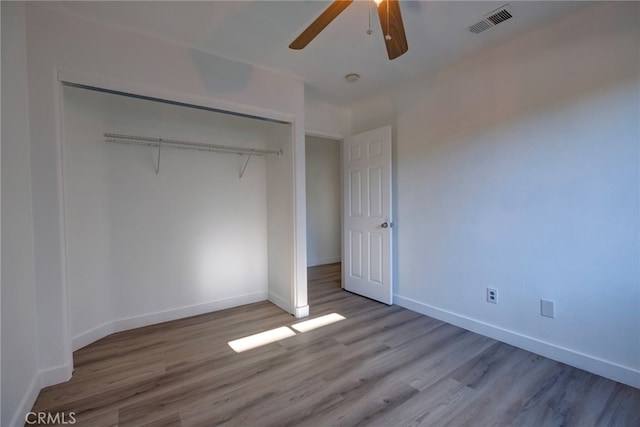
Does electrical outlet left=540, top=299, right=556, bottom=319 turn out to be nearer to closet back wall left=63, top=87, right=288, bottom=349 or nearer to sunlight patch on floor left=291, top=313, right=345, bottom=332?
sunlight patch on floor left=291, top=313, right=345, bottom=332

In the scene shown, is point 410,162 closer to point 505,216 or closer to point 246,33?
point 505,216

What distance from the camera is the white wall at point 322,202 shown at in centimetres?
548

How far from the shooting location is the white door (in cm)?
Result: 324

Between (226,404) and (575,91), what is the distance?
316 centimetres

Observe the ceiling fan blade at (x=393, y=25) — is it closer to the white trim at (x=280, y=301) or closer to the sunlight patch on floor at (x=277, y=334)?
the sunlight patch on floor at (x=277, y=334)

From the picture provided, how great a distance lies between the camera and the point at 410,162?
3107 mm

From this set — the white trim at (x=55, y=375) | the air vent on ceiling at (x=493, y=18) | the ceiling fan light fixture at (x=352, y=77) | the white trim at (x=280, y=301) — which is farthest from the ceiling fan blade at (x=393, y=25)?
the white trim at (x=55, y=375)

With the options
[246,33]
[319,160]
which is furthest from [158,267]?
[319,160]

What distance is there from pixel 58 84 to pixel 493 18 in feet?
10.1

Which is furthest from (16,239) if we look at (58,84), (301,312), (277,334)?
(301,312)

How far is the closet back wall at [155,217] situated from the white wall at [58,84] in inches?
13.5

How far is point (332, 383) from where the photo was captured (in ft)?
6.06

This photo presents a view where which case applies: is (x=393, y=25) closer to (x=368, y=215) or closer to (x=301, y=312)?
(x=368, y=215)

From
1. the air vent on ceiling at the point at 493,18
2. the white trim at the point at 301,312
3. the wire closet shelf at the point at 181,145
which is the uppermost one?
the air vent on ceiling at the point at 493,18
